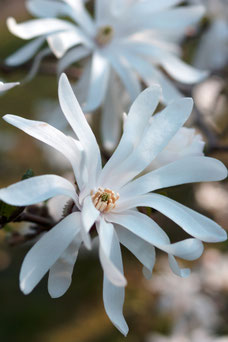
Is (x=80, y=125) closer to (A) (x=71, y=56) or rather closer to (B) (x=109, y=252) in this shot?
(B) (x=109, y=252)

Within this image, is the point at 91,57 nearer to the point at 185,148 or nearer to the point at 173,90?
the point at 173,90

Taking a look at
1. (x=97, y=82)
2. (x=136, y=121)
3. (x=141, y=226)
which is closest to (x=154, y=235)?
(x=141, y=226)

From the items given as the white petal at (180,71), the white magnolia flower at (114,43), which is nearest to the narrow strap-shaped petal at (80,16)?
the white magnolia flower at (114,43)

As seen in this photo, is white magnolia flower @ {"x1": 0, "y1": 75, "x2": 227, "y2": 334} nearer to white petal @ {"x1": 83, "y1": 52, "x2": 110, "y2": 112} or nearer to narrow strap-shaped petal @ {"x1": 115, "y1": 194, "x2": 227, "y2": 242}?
narrow strap-shaped petal @ {"x1": 115, "y1": 194, "x2": 227, "y2": 242}

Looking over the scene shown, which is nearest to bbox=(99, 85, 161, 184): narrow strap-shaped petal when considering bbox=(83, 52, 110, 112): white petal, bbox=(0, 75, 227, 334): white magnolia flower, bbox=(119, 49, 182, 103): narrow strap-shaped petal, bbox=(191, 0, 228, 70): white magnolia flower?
bbox=(0, 75, 227, 334): white magnolia flower

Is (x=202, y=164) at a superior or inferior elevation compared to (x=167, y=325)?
superior

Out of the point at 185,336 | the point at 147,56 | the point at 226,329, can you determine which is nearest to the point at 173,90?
the point at 147,56
